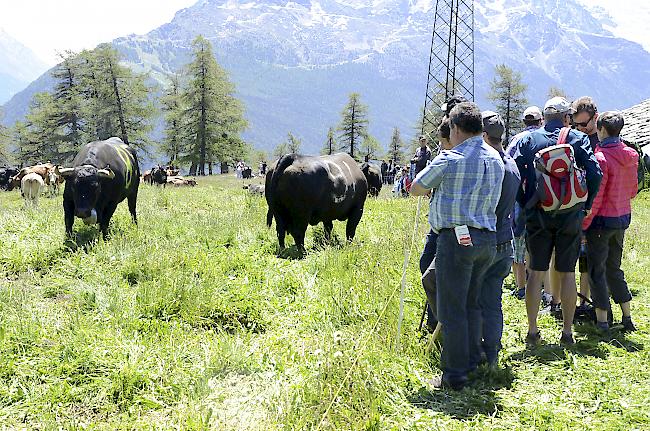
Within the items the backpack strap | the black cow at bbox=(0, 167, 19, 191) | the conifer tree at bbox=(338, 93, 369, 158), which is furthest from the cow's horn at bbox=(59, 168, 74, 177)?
the conifer tree at bbox=(338, 93, 369, 158)

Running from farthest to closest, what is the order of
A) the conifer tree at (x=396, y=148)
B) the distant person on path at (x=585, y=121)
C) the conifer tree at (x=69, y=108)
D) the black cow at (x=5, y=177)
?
the conifer tree at (x=396, y=148), the conifer tree at (x=69, y=108), the black cow at (x=5, y=177), the distant person on path at (x=585, y=121)

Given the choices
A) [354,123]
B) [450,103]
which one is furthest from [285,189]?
[354,123]

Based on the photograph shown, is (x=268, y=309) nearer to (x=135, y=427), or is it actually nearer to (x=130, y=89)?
(x=135, y=427)

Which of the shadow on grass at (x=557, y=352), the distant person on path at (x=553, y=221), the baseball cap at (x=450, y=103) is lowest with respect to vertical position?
the shadow on grass at (x=557, y=352)

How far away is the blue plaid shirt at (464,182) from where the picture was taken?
13.1 ft

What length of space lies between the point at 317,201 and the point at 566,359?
459 cm

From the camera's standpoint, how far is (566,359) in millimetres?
4762

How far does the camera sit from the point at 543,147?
16.6ft

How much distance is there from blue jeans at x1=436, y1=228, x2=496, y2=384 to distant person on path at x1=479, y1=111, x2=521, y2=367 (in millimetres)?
207

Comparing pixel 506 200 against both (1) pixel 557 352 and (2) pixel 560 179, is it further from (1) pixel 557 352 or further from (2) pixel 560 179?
(1) pixel 557 352

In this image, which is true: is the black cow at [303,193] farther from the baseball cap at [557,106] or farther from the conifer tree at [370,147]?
the conifer tree at [370,147]

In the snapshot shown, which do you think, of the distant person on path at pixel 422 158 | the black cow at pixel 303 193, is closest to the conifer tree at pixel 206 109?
the distant person on path at pixel 422 158

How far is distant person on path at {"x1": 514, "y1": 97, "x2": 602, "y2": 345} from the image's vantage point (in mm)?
4949

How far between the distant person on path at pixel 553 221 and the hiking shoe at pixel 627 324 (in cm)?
86
